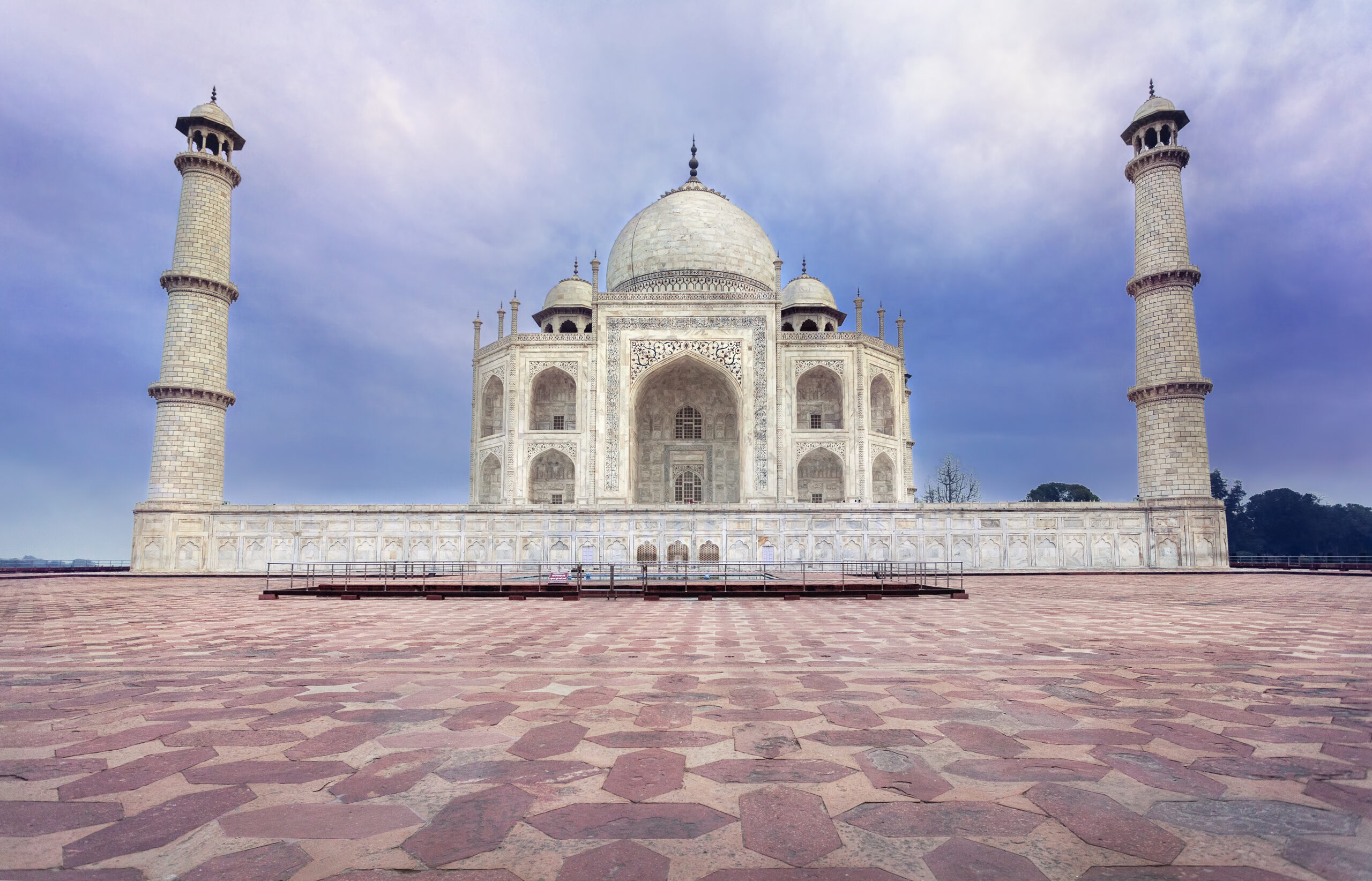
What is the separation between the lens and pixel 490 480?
89.4 ft

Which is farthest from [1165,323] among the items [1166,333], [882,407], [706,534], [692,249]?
[692,249]

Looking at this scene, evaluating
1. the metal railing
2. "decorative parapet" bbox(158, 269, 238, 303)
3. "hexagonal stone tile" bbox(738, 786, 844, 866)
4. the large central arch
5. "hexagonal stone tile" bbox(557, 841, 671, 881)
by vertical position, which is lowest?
the metal railing

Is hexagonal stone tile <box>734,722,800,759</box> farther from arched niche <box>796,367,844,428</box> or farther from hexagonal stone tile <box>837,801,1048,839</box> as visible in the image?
arched niche <box>796,367,844,428</box>

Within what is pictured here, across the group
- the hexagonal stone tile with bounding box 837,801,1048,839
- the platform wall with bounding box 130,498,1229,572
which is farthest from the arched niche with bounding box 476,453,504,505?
the hexagonal stone tile with bounding box 837,801,1048,839

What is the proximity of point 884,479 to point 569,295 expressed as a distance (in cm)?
1508

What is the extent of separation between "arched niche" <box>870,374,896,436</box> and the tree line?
86.1 feet

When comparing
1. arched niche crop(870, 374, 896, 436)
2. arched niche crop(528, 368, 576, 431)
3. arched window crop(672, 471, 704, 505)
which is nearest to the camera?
arched niche crop(528, 368, 576, 431)

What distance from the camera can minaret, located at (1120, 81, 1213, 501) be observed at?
20.0 m

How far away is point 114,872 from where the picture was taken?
1.70m

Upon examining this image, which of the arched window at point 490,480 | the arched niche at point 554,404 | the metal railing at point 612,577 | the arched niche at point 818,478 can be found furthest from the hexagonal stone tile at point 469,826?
the arched niche at point 554,404

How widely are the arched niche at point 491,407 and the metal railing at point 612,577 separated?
8.72 meters

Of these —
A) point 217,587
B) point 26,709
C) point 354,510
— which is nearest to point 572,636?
point 26,709

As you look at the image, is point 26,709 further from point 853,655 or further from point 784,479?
point 784,479

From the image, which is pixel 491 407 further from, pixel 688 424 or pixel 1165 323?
pixel 1165 323
